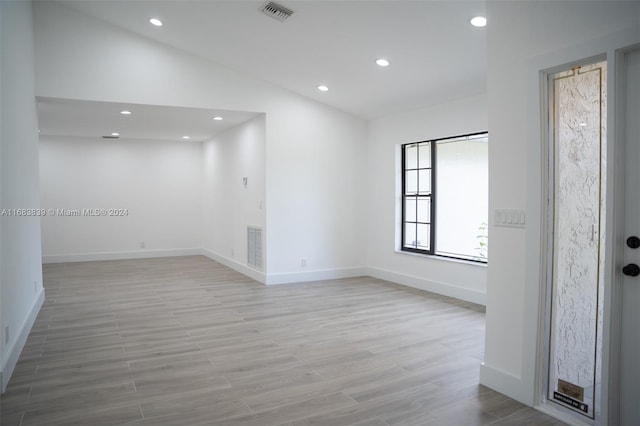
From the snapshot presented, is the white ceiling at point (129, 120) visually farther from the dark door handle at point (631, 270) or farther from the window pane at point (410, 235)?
the dark door handle at point (631, 270)

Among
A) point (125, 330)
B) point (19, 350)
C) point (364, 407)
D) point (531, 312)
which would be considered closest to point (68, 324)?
point (125, 330)

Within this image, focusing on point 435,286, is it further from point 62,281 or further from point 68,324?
point 62,281

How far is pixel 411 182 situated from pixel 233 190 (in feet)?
10.7

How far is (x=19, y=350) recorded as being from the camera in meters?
3.56

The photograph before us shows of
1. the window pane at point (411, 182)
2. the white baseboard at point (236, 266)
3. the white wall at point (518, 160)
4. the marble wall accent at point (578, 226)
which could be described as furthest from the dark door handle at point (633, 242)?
the white baseboard at point (236, 266)

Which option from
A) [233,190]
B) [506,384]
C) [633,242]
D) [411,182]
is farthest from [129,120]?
[633,242]

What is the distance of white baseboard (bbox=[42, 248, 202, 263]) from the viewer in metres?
8.96

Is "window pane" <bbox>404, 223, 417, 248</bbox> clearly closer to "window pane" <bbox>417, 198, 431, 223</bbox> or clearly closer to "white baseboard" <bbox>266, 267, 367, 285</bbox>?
"window pane" <bbox>417, 198, 431, 223</bbox>

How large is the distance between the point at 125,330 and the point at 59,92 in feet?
9.86

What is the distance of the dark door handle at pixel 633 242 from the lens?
2.21 m

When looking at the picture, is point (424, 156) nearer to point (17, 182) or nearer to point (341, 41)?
point (341, 41)

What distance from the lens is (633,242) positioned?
7.29ft

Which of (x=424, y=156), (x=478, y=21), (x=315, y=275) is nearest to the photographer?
(x=478, y=21)

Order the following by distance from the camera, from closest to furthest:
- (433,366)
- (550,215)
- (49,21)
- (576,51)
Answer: (576,51), (550,215), (433,366), (49,21)
